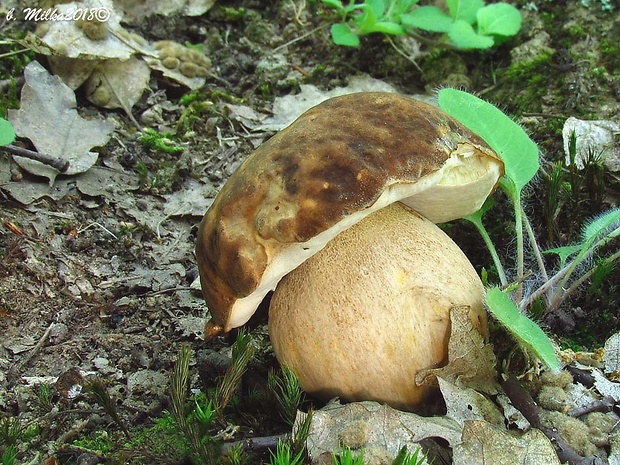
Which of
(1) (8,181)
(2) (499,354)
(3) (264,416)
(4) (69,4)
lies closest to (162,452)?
(3) (264,416)

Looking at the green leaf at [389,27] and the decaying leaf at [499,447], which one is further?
the green leaf at [389,27]

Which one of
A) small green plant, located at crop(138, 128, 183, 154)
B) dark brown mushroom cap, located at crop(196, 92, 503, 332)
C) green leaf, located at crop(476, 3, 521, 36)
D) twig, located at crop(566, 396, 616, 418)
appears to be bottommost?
small green plant, located at crop(138, 128, 183, 154)

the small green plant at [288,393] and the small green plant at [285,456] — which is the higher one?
the small green plant at [285,456]

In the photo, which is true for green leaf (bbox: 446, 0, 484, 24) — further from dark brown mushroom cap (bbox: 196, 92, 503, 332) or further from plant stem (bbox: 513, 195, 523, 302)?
dark brown mushroom cap (bbox: 196, 92, 503, 332)

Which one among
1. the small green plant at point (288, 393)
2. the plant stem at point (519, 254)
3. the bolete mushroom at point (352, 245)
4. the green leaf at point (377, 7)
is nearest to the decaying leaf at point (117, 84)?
the green leaf at point (377, 7)

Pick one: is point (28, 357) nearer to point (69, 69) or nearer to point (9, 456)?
point (9, 456)

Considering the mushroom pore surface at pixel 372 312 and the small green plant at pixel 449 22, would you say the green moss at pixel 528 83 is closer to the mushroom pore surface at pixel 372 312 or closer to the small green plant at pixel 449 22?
the small green plant at pixel 449 22

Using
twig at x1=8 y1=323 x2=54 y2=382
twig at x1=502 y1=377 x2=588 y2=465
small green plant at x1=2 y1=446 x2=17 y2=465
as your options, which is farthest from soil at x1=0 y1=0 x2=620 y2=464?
twig at x1=502 y1=377 x2=588 y2=465
